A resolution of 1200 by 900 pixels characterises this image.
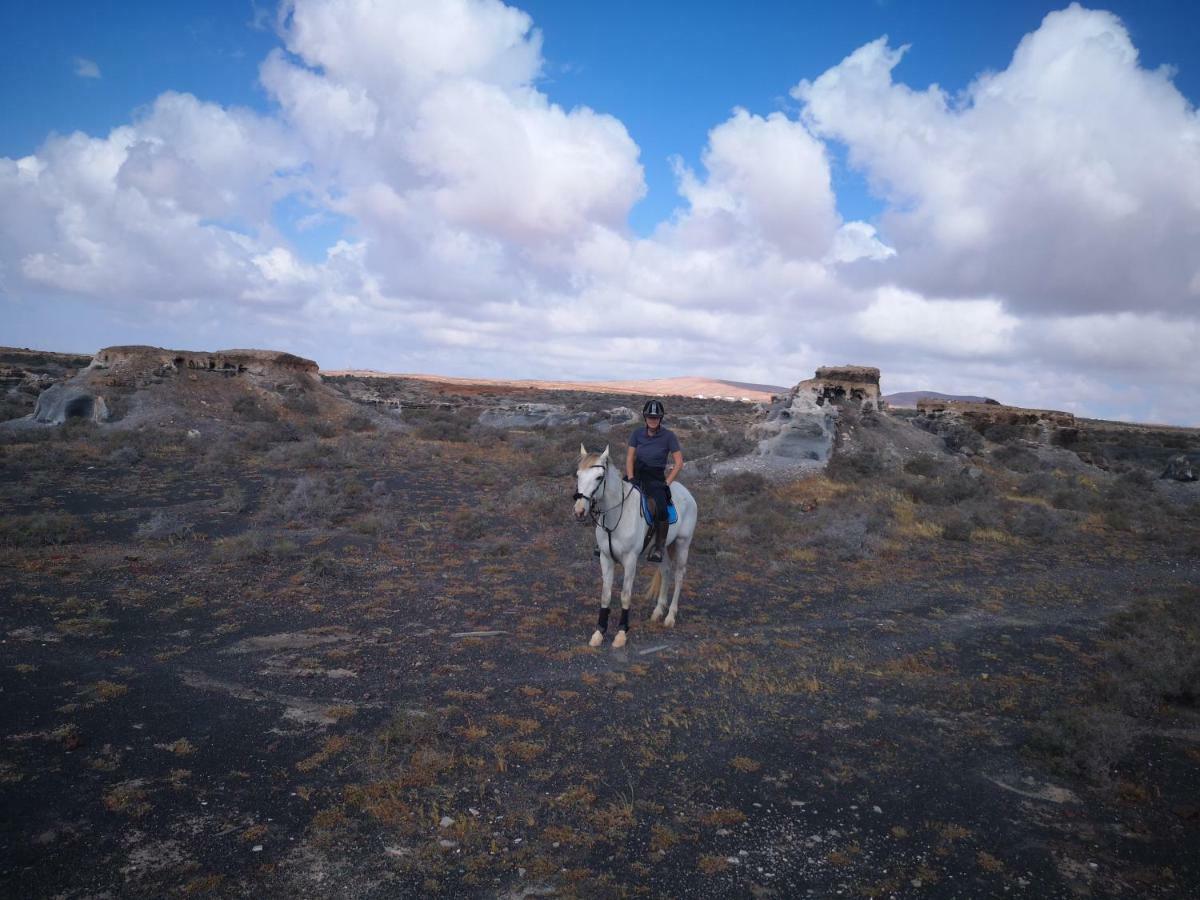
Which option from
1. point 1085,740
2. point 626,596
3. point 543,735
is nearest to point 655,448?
point 626,596

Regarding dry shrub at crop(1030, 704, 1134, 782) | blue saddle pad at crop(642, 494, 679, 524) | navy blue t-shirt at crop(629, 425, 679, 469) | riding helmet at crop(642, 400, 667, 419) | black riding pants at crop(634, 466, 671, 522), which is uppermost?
riding helmet at crop(642, 400, 667, 419)

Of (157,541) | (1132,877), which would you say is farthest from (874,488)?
(157,541)

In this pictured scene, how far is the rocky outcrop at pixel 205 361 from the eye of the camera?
28.9 metres

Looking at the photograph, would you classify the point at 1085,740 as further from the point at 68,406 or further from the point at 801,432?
the point at 68,406

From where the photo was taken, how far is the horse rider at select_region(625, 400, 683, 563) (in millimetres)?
8484

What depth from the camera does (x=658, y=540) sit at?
28.9 ft

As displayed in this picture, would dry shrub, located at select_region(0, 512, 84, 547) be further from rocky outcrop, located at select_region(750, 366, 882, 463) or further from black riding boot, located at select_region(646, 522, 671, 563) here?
rocky outcrop, located at select_region(750, 366, 882, 463)

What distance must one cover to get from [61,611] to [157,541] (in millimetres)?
4021

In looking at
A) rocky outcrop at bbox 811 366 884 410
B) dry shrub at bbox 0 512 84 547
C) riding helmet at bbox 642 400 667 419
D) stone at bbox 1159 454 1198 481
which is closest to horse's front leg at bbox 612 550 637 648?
riding helmet at bbox 642 400 667 419

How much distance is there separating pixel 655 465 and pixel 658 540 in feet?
3.56

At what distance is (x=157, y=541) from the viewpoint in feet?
39.6

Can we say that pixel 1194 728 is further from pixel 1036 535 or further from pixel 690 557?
pixel 1036 535

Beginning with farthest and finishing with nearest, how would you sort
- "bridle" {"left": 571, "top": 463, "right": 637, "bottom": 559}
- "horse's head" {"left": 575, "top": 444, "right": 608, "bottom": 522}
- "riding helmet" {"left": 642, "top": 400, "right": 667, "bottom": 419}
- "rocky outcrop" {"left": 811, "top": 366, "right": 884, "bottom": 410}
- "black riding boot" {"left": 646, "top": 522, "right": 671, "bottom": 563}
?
"rocky outcrop" {"left": 811, "top": 366, "right": 884, "bottom": 410}, "black riding boot" {"left": 646, "top": 522, "right": 671, "bottom": 563}, "riding helmet" {"left": 642, "top": 400, "right": 667, "bottom": 419}, "bridle" {"left": 571, "top": 463, "right": 637, "bottom": 559}, "horse's head" {"left": 575, "top": 444, "right": 608, "bottom": 522}

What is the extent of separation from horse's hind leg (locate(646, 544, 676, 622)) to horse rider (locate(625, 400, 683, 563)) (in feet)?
2.43
